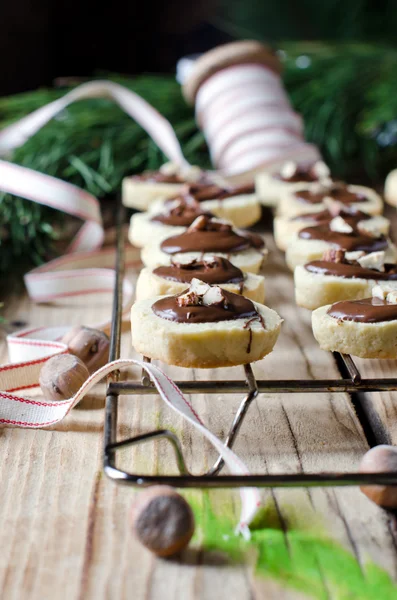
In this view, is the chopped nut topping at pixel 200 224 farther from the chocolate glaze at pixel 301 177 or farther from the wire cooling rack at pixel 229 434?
the chocolate glaze at pixel 301 177

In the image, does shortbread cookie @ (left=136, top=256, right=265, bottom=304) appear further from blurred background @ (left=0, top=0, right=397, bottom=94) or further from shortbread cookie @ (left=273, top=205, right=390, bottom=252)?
blurred background @ (left=0, top=0, right=397, bottom=94)

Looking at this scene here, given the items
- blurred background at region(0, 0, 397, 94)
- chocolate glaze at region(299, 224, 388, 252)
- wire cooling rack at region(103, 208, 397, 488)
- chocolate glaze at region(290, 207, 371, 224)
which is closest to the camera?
wire cooling rack at region(103, 208, 397, 488)

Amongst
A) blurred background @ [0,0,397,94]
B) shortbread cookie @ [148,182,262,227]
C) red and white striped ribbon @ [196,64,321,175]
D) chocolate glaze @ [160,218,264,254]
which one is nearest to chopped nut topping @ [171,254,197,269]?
chocolate glaze @ [160,218,264,254]

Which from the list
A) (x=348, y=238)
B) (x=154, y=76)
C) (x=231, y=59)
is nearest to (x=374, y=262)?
(x=348, y=238)

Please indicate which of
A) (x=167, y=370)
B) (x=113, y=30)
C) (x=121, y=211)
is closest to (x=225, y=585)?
(x=167, y=370)

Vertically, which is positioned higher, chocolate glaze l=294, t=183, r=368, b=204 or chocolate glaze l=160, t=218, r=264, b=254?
chocolate glaze l=160, t=218, r=264, b=254

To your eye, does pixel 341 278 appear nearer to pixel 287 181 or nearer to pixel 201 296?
pixel 201 296
